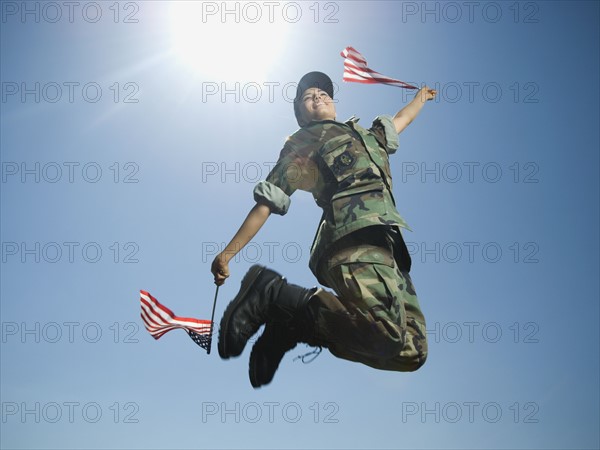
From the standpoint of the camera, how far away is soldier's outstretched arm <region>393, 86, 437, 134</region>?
250 inches

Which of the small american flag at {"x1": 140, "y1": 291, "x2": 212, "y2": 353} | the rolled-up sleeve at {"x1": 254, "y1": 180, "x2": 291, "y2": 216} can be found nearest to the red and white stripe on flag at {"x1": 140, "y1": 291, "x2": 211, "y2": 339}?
the small american flag at {"x1": 140, "y1": 291, "x2": 212, "y2": 353}

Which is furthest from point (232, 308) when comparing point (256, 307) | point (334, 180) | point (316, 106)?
point (316, 106)

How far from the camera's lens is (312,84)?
6195 millimetres

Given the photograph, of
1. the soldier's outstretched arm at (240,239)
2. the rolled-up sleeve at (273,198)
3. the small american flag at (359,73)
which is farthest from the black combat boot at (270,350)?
the small american flag at (359,73)

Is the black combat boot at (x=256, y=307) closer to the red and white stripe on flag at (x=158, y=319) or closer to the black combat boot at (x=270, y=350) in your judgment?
the black combat boot at (x=270, y=350)

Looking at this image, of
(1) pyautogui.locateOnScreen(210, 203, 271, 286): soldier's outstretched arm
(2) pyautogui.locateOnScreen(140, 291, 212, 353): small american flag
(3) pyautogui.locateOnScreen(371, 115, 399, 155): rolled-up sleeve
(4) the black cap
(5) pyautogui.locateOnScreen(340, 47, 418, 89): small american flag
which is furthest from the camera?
(5) pyautogui.locateOnScreen(340, 47, 418, 89): small american flag

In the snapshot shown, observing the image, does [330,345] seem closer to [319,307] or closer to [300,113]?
[319,307]

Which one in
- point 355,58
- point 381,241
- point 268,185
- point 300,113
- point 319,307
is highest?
point 355,58

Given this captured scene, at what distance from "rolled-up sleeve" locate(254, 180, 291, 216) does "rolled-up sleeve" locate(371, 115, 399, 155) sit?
3.69 ft

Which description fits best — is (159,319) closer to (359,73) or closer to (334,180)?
(334,180)

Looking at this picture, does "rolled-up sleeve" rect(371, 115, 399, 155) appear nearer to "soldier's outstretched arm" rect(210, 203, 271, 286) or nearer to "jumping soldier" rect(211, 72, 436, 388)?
"jumping soldier" rect(211, 72, 436, 388)

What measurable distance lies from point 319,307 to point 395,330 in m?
0.55

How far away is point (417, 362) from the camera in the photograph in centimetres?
534

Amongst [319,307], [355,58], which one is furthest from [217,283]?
[355,58]
